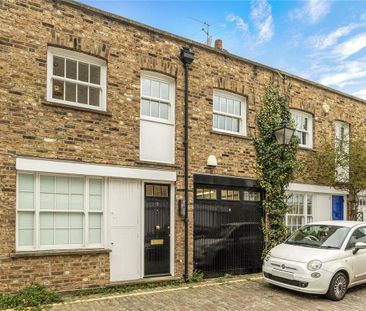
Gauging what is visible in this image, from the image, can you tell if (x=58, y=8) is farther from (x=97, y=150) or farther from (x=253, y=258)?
(x=253, y=258)

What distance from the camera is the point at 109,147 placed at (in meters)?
9.23

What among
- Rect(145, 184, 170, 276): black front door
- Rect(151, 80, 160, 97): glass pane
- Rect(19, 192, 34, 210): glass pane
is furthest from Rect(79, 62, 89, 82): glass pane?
Rect(145, 184, 170, 276): black front door

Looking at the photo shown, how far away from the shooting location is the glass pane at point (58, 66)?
346 inches

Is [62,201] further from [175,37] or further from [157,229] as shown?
[175,37]

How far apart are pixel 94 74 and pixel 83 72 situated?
28 centimetres

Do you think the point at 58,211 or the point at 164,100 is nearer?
the point at 58,211

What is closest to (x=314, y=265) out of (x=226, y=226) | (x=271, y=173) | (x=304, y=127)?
(x=226, y=226)

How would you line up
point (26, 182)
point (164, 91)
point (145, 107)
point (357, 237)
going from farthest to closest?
point (164, 91), point (145, 107), point (357, 237), point (26, 182)

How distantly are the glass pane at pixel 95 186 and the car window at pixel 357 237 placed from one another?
5.96 meters

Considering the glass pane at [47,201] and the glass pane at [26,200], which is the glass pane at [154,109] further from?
the glass pane at [26,200]

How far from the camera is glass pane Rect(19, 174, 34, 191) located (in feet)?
26.8

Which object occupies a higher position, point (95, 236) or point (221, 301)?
point (95, 236)

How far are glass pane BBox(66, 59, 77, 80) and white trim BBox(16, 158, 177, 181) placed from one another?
2.01 metres

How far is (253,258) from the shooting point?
38.4ft
